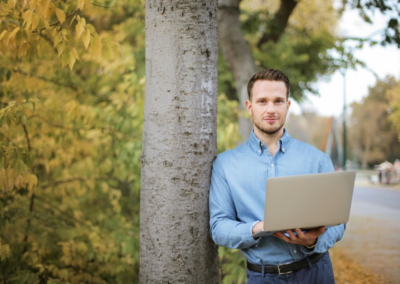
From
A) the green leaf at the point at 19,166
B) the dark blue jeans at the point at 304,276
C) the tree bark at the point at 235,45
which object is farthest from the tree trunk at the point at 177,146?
the tree bark at the point at 235,45

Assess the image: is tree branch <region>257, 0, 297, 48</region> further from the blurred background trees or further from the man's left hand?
the man's left hand

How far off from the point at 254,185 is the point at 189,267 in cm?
56

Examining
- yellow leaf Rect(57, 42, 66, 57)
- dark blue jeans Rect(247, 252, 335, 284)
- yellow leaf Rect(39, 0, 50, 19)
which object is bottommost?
dark blue jeans Rect(247, 252, 335, 284)

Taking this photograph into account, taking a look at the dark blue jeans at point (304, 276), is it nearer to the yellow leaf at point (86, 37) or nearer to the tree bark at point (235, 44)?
the yellow leaf at point (86, 37)

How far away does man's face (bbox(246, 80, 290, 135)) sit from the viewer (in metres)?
2.14

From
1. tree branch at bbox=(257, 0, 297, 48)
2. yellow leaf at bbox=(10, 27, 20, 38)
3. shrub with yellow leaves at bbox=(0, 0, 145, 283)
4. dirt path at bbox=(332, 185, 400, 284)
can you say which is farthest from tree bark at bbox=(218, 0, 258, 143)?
yellow leaf at bbox=(10, 27, 20, 38)

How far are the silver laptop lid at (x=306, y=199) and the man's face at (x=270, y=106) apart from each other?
0.50 m

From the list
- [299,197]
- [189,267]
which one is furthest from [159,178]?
[299,197]

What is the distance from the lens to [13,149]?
8.36 feet

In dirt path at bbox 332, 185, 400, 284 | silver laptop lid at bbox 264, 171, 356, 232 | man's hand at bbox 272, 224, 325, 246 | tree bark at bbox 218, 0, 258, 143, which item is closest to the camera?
silver laptop lid at bbox 264, 171, 356, 232

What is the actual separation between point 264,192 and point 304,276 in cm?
48

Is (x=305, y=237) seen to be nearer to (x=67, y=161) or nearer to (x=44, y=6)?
(x=44, y=6)

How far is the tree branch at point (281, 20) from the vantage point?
1013 centimetres

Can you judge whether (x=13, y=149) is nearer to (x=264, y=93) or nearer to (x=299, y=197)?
(x=264, y=93)
